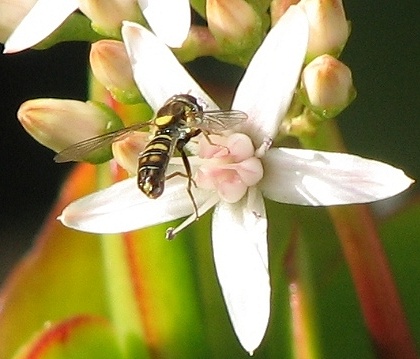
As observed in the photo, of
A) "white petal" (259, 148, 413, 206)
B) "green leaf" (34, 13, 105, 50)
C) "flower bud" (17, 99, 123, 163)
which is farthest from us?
"green leaf" (34, 13, 105, 50)

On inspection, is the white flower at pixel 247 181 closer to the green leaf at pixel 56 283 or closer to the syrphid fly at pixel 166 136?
the syrphid fly at pixel 166 136

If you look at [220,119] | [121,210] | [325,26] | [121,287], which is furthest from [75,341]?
[325,26]

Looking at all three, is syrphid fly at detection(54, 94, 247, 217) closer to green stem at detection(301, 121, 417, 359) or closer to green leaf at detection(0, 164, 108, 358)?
green stem at detection(301, 121, 417, 359)

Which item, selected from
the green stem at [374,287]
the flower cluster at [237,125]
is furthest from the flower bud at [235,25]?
the green stem at [374,287]

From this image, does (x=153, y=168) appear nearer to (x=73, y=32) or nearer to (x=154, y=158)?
(x=154, y=158)

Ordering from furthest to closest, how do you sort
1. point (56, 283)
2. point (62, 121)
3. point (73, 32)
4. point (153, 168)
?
point (56, 283)
point (73, 32)
point (62, 121)
point (153, 168)

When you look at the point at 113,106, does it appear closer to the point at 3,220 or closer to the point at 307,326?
the point at 307,326

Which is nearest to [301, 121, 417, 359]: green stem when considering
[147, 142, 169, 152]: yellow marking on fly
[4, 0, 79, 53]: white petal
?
[147, 142, 169, 152]: yellow marking on fly
